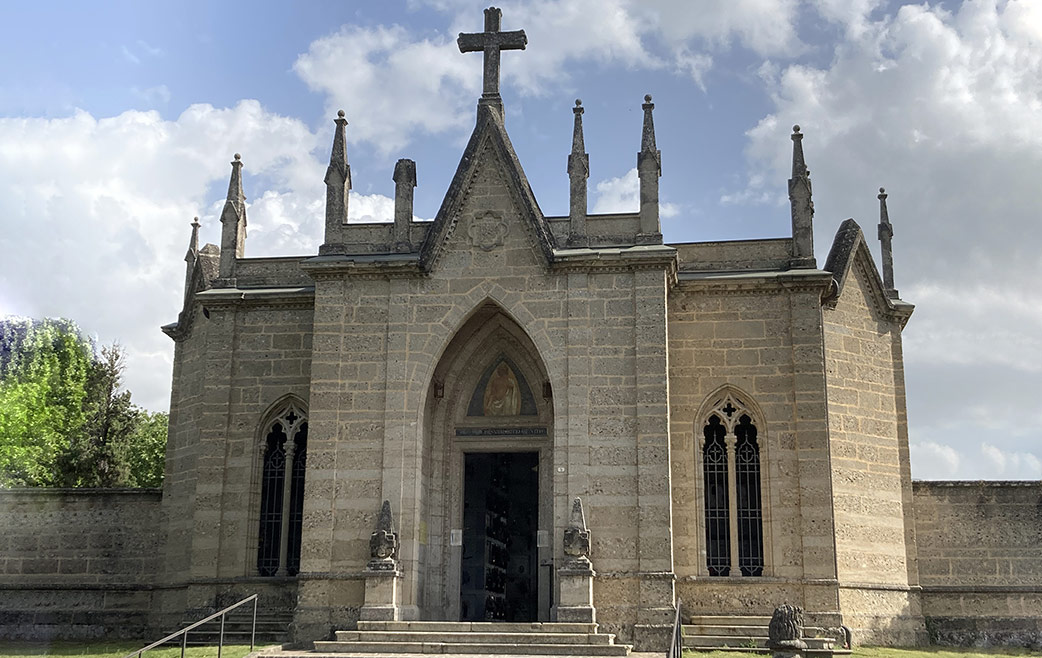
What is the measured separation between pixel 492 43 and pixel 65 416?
2864cm

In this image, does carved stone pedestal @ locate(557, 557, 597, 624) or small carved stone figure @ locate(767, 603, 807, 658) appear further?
carved stone pedestal @ locate(557, 557, 597, 624)

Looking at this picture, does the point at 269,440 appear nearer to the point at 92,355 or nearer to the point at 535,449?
the point at 535,449

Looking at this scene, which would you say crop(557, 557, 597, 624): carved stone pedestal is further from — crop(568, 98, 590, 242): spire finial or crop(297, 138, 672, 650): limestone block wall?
crop(568, 98, 590, 242): spire finial

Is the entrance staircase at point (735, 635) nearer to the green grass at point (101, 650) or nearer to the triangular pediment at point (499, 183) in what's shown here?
the triangular pediment at point (499, 183)

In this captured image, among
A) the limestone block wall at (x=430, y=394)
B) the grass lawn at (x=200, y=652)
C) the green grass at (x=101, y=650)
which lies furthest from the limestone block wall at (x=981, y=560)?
the green grass at (x=101, y=650)

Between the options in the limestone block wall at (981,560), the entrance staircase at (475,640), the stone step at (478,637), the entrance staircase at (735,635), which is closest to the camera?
the entrance staircase at (475,640)

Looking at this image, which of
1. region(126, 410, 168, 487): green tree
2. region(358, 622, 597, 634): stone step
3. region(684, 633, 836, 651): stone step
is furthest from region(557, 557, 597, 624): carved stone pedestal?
region(126, 410, 168, 487): green tree

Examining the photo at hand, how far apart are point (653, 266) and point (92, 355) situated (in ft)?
104

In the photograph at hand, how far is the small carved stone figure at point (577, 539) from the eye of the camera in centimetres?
1919

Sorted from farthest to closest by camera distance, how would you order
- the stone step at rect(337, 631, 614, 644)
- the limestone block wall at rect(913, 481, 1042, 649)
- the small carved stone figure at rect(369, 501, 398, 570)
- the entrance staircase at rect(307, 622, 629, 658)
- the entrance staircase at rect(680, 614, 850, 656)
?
the limestone block wall at rect(913, 481, 1042, 649) < the small carved stone figure at rect(369, 501, 398, 570) < the entrance staircase at rect(680, 614, 850, 656) < the stone step at rect(337, 631, 614, 644) < the entrance staircase at rect(307, 622, 629, 658)

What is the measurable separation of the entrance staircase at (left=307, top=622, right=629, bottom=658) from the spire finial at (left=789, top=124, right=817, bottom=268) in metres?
8.84

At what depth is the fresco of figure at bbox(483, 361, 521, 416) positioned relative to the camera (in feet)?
74.2

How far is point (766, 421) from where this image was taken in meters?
21.9

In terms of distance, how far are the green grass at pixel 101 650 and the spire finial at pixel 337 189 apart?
25.4 feet
